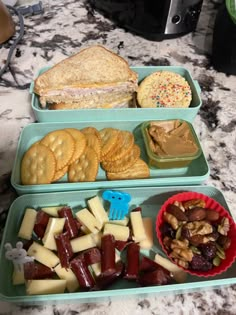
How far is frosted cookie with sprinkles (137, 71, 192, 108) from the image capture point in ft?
2.94

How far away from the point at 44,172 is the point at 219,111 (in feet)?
1.78

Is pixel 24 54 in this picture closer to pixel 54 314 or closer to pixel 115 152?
pixel 115 152

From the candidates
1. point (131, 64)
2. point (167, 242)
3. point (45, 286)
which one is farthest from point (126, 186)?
point (131, 64)

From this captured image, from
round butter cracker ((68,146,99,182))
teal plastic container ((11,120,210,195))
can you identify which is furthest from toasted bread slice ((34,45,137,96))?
round butter cracker ((68,146,99,182))

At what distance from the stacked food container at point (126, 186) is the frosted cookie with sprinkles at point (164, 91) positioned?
3 centimetres

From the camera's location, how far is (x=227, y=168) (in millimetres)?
839

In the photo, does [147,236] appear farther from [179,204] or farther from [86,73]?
[86,73]

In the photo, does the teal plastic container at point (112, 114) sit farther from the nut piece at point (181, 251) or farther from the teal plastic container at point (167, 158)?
the nut piece at point (181, 251)

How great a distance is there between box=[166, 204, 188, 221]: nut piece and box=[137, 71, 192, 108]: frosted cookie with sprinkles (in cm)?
32

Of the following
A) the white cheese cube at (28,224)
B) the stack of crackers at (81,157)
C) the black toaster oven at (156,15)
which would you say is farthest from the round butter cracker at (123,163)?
the black toaster oven at (156,15)

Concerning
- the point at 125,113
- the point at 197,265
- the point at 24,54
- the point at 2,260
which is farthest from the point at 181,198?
the point at 24,54

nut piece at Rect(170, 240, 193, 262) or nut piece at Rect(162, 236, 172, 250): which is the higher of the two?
nut piece at Rect(170, 240, 193, 262)

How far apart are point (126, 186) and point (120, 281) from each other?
0.66 ft

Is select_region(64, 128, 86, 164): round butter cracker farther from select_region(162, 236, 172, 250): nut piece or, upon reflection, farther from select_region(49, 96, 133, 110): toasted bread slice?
select_region(162, 236, 172, 250): nut piece
